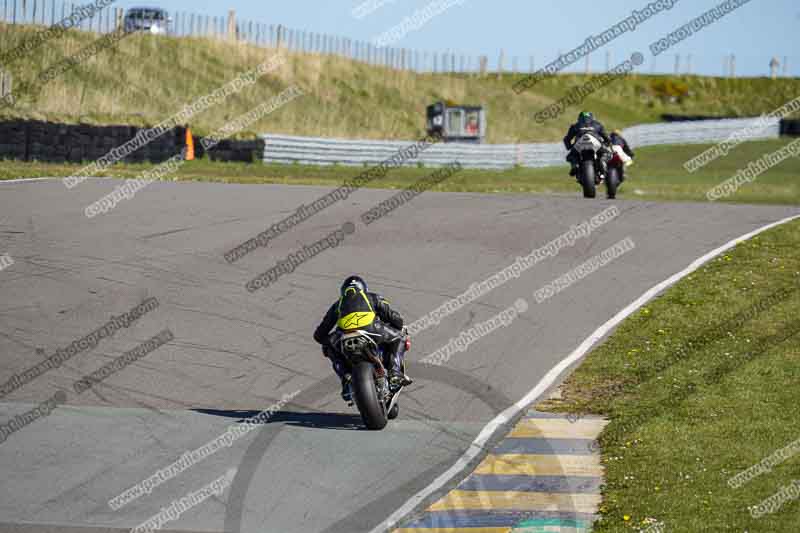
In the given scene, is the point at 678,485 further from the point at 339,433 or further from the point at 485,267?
the point at 485,267

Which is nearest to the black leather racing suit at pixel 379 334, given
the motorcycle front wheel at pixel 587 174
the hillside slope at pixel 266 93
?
the motorcycle front wheel at pixel 587 174

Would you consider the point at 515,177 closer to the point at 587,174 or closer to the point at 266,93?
→ the point at 587,174

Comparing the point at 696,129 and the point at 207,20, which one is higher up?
the point at 207,20

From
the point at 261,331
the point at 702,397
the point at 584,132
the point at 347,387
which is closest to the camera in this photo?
the point at 347,387

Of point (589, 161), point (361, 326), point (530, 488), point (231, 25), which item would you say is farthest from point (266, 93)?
point (530, 488)

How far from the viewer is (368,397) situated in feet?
36.7

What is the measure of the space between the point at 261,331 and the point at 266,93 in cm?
3798

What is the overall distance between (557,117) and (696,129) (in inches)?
294

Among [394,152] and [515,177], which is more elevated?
[394,152]

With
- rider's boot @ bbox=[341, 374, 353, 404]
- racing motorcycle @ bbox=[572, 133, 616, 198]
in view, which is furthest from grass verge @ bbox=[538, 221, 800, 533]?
racing motorcycle @ bbox=[572, 133, 616, 198]

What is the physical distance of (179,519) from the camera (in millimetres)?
→ 9133

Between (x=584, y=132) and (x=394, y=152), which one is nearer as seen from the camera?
(x=584, y=132)

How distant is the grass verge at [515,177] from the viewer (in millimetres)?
28312

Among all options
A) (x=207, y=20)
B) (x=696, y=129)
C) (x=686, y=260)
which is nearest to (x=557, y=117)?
(x=696, y=129)
